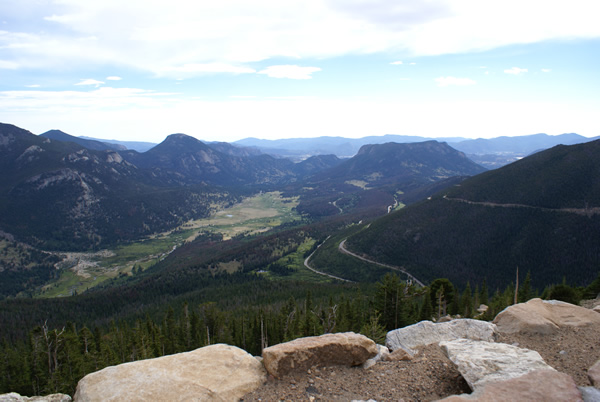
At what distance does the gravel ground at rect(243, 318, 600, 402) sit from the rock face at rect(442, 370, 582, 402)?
7.01 feet

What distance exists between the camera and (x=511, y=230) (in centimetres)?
16300

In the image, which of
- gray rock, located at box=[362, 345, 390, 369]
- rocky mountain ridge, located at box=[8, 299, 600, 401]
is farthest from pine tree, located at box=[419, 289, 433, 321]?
gray rock, located at box=[362, 345, 390, 369]

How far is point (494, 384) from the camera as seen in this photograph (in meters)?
12.6

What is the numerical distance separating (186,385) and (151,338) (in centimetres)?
6114

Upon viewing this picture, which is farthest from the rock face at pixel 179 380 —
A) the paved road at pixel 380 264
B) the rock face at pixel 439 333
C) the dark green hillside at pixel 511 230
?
the dark green hillside at pixel 511 230

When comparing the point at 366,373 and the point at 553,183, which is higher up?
the point at 553,183

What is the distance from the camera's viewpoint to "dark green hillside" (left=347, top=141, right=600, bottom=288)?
461ft

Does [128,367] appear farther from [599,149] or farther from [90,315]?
[599,149]

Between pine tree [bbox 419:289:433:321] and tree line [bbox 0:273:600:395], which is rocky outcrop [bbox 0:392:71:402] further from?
pine tree [bbox 419:289:433:321]

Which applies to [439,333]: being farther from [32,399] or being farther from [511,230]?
[511,230]

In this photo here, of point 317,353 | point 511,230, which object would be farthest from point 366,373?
point 511,230

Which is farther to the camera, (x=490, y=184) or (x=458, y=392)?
(x=490, y=184)

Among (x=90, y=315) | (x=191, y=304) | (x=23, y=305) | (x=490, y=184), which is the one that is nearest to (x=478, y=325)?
(x=191, y=304)

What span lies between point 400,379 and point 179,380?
1038 centimetres
